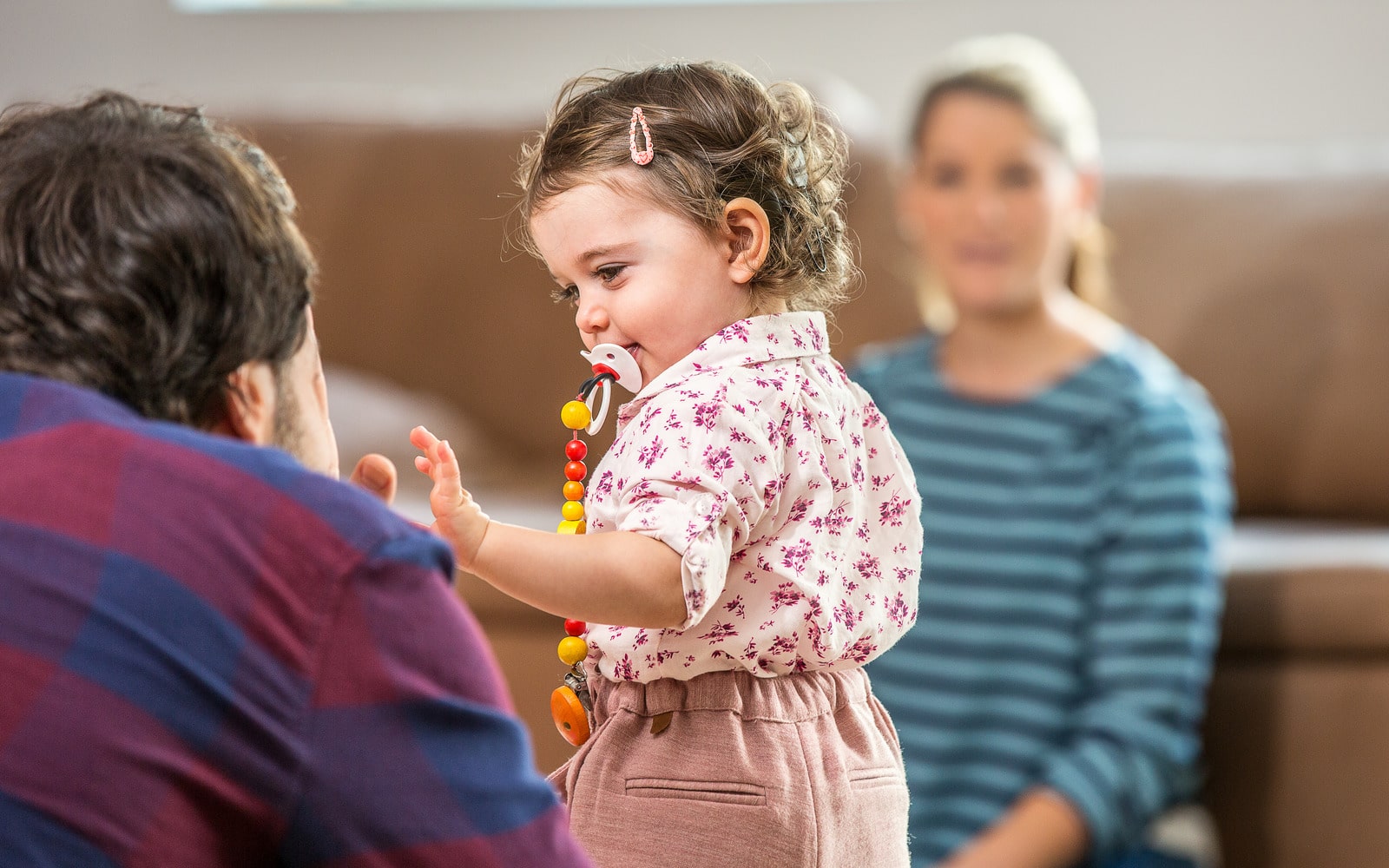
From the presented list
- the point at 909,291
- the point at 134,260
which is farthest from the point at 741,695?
the point at 909,291

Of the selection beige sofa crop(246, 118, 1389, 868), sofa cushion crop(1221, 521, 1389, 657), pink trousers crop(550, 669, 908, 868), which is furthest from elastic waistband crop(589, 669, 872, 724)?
sofa cushion crop(1221, 521, 1389, 657)

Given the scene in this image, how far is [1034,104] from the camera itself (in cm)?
207

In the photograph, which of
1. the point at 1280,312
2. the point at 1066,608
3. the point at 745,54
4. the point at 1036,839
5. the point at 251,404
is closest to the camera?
the point at 251,404

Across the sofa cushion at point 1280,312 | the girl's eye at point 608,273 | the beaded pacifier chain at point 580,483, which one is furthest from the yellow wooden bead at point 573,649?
the sofa cushion at point 1280,312

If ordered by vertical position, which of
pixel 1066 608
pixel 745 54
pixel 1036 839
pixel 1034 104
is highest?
pixel 745 54

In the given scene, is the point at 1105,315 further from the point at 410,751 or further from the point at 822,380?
the point at 410,751

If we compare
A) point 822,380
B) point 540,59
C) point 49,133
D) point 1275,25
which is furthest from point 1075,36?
point 49,133

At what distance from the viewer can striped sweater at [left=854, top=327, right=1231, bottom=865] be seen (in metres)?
1.82

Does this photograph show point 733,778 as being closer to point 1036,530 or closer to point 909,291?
point 1036,530

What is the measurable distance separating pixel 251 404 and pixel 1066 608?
132 cm

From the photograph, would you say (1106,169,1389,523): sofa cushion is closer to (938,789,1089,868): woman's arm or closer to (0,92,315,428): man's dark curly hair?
(938,789,1089,868): woman's arm

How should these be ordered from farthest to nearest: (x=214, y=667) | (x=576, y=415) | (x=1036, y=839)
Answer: (x=1036, y=839), (x=576, y=415), (x=214, y=667)

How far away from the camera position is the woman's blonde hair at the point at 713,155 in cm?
88

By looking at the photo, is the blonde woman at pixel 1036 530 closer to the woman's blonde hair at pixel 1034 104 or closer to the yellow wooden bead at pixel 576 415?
the woman's blonde hair at pixel 1034 104
